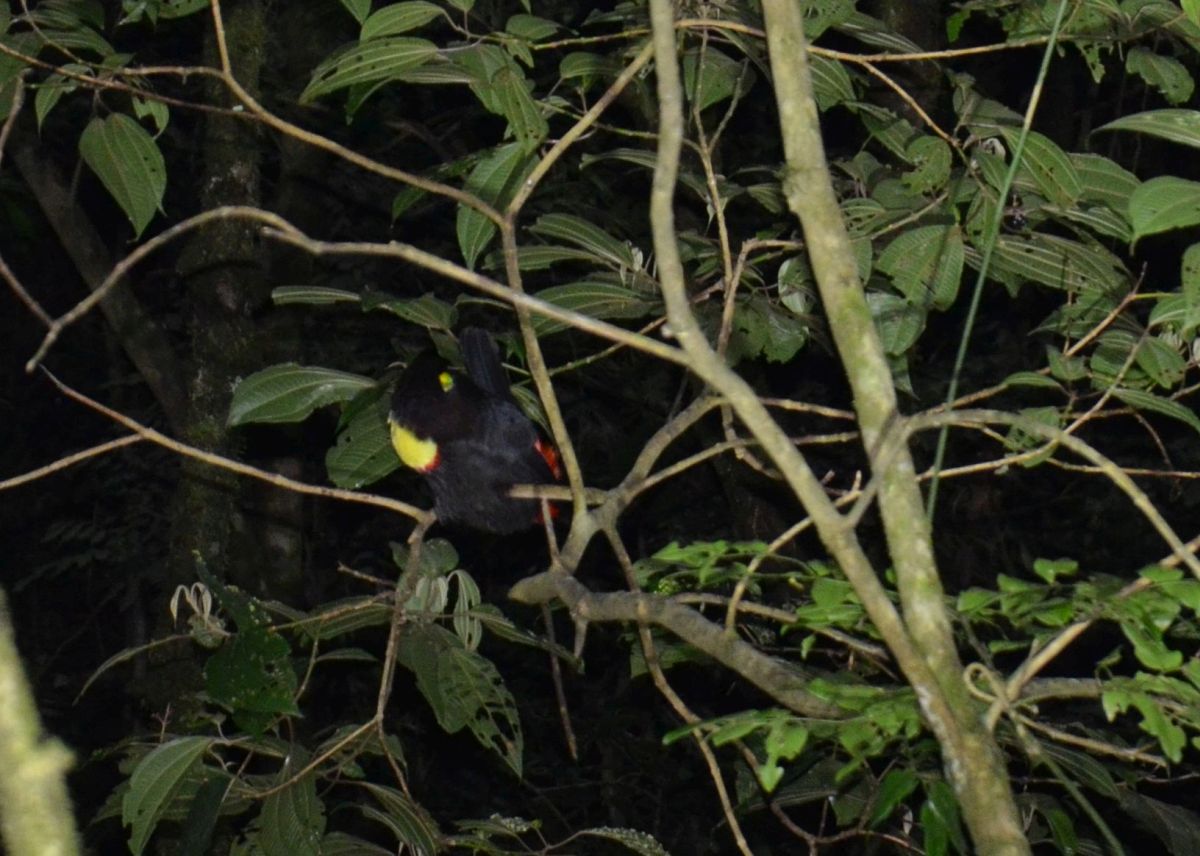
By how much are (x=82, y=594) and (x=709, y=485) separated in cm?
217

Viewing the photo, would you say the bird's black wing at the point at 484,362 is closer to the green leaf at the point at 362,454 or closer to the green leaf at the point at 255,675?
the green leaf at the point at 362,454

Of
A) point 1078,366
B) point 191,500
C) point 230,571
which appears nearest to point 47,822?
point 1078,366

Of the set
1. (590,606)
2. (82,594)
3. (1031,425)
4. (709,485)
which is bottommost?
(82,594)

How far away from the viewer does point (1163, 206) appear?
3.18 feet

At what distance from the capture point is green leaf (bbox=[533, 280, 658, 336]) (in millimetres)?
1715

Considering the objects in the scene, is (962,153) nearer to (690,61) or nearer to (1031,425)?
(690,61)

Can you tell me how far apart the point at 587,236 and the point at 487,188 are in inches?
9.8

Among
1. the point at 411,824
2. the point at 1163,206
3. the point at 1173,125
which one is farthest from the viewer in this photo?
the point at 411,824

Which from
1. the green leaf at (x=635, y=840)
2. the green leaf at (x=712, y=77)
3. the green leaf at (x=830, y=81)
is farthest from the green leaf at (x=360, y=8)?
the green leaf at (x=635, y=840)

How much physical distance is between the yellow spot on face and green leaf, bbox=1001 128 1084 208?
894 millimetres

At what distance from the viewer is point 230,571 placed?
294cm

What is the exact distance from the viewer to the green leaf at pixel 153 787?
4.97 feet

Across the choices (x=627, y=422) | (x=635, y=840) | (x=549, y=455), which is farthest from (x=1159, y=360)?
(x=627, y=422)

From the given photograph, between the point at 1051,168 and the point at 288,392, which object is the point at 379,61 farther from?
the point at 1051,168
